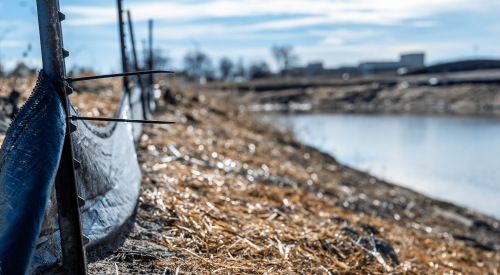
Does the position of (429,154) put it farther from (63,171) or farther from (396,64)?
(396,64)

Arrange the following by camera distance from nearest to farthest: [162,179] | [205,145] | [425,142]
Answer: [162,179]
[205,145]
[425,142]

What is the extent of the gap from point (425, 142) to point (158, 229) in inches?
587

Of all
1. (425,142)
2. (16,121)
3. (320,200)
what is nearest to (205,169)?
(320,200)

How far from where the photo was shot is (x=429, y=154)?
1334 centimetres

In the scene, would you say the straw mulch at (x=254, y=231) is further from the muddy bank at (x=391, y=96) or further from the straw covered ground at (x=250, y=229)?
the muddy bank at (x=391, y=96)

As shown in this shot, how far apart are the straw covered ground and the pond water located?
8.89ft

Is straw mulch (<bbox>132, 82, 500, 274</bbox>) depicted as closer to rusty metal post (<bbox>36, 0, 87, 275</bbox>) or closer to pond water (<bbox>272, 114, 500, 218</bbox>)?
rusty metal post (<bbox>36, 0, 87, 275</bbox>)

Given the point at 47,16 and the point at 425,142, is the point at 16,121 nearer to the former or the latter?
the point at 47,16

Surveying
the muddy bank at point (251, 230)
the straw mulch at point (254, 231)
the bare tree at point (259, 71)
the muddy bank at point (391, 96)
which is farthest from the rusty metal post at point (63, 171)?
the bare tree at point (259, 71)

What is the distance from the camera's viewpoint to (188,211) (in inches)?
105

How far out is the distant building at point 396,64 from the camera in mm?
79312

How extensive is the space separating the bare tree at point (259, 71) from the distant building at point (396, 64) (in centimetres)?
1760

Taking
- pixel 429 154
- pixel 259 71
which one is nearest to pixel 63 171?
pixel 429 154

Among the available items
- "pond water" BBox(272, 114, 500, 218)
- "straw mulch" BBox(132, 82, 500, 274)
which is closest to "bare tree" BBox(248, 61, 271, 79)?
"pond water" BBox(272, 114, 500, 218)
